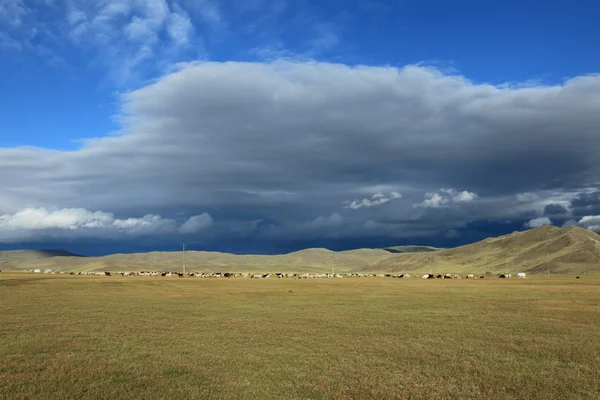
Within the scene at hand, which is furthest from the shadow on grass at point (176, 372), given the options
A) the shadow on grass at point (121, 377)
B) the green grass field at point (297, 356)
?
the shadow on grass at point (121, 377)

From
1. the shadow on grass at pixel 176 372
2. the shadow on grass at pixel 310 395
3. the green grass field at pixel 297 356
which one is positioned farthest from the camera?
the shadow on grass at pixel 176 372

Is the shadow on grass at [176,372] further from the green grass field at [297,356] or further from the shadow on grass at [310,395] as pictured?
the shadow on grass at [310,395]

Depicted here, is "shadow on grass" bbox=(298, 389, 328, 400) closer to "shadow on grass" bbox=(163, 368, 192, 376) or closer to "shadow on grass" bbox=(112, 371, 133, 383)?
"shadow on grass" bbox=(163, 368, 192, 376)

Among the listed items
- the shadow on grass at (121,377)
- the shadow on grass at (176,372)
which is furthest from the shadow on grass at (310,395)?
the shadow on grass at (121,377)

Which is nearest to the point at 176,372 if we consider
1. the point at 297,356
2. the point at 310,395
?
the point at 297,356

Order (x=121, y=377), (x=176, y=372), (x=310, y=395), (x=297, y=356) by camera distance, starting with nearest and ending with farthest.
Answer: (x=310, y=395)
(x=121, y=377)
(x=176, y=372)
(x=297, y=356)

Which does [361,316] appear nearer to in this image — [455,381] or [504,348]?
[504,348]

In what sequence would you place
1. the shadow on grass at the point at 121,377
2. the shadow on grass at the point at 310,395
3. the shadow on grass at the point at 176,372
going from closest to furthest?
the shadow on grass at the point at 310,395 < the shadow on grass at the point at 121,377 < the shadow on grass at the point at 176,372

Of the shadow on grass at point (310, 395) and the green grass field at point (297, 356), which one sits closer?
the shadow on grass at point (310, 395)

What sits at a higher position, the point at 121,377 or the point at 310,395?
the point at 121,377

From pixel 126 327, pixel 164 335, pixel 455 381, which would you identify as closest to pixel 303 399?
pixel 455 381

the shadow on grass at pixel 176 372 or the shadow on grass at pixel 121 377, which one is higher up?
the shadow on grass at pixel 121 377

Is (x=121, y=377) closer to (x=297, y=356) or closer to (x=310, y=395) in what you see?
(x=310, y=395)

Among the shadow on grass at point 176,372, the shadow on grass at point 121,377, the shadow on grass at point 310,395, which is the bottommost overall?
the shadow on grass at point 310,395
